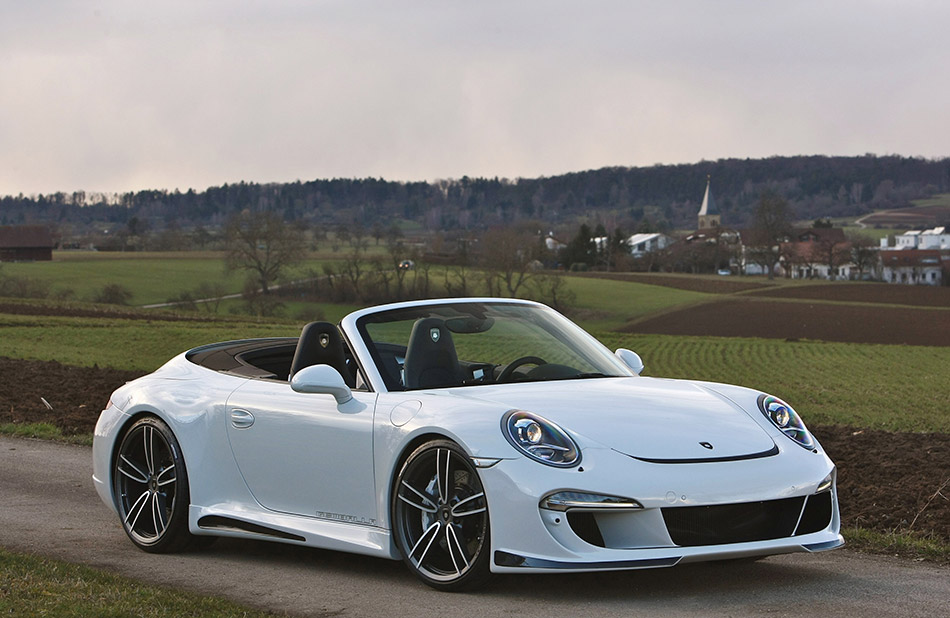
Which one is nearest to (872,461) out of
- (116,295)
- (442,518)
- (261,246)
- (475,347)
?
(475,347)

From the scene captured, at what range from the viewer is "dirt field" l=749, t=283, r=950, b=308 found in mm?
87281

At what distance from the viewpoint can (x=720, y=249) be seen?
13900 cm

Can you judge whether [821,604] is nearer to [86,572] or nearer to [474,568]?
[474,568]

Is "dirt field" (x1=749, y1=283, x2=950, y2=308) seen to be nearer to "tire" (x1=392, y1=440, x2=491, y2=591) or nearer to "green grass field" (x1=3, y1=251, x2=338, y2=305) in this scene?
"green grass field" (x1=3, y1=251, x2=338, y2=305)

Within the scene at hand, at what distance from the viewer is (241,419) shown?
680cm

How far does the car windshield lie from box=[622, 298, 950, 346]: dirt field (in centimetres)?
5716

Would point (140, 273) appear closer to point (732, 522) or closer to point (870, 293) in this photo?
point (870, 293)

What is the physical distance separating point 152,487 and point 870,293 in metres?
90.7

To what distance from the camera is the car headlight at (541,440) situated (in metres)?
5.33

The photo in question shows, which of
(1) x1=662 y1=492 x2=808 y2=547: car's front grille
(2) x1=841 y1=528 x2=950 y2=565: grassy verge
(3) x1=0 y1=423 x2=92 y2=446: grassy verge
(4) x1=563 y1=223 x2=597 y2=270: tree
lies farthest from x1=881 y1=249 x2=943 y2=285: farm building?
(1) x1=662 y1=492 x2=808 y2=547: car's front grille

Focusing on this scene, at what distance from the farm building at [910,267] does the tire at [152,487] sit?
133264 mm

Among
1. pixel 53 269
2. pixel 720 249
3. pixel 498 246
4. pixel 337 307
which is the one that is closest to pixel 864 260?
pixel 720 249

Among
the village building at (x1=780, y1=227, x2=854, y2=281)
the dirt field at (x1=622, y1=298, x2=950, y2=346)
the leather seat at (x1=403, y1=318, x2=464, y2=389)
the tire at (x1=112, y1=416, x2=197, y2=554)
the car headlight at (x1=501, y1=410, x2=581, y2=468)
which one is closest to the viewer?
the car headlight at (x1=501, y1=410, x2=581, y2=468)

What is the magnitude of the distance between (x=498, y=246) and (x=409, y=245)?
8193mm
